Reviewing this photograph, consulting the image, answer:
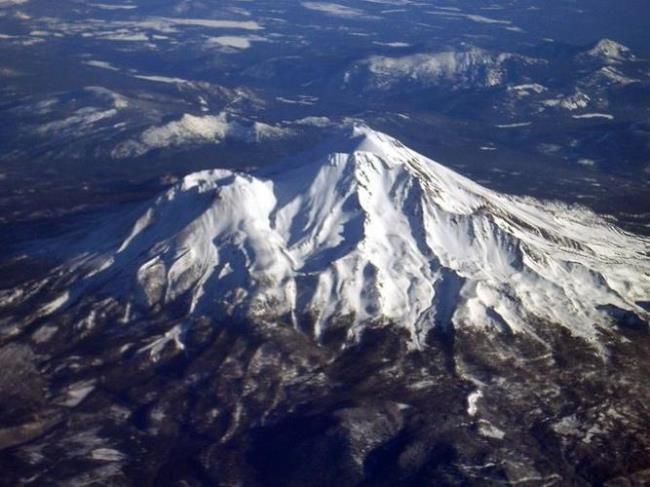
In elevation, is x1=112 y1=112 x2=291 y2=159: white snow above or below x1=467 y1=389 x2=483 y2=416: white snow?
below

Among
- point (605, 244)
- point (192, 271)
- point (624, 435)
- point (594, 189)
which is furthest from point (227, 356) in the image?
point (594, 189)

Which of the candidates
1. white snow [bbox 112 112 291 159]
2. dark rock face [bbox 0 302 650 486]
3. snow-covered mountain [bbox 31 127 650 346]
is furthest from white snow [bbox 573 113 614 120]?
dark rock face [bbox 0 302 650 486]

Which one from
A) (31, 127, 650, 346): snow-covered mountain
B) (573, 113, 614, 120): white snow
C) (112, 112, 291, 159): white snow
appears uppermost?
(31, 127, 650, 346): snow-covered mountain

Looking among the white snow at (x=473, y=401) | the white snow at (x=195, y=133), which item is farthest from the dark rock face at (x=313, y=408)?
the white snow at (x=195, y=133)

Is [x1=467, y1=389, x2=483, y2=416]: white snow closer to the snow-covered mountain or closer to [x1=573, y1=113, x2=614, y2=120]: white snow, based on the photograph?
the snow-covered mountain

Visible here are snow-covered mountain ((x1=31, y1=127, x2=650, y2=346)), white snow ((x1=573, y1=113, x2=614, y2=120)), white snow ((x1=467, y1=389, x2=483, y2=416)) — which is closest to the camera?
white snow ((x1=467, y1=389, x2=483, y2=416))

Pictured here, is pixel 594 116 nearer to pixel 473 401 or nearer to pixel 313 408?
pixel 473 401
